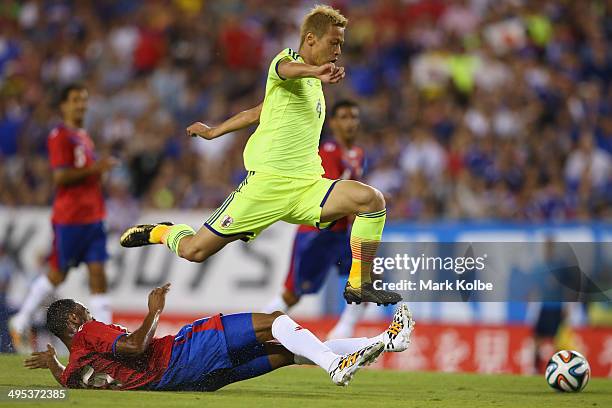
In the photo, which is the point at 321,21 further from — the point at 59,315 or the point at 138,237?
the point at 59,315

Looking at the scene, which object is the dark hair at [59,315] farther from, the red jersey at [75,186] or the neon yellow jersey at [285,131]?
A: the red jersey at [75,186]

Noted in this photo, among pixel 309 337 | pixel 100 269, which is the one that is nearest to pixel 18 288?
pixel 100 269

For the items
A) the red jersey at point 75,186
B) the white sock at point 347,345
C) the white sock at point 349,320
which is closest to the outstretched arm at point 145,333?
the white sock at point 347,345

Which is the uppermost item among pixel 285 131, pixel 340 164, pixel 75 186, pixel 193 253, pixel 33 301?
pixel 340 164

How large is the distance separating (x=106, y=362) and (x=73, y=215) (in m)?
→ 4.48

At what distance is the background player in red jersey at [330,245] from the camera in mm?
12453

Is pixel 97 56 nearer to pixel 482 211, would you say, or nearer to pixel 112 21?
pixel 112 21

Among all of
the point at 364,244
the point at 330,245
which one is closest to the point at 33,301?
the point at 330,245

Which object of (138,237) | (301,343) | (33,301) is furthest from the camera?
(33,301)

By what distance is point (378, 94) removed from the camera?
18.5 metres

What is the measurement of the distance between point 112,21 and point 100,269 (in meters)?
9.77

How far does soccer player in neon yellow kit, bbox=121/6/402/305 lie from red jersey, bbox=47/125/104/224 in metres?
3.90

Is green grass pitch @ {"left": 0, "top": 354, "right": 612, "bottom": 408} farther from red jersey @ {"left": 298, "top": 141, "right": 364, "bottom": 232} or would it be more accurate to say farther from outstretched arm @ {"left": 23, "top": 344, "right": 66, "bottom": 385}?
red jersey @ {"left": 298, "top": 141, "right": 364, "bottom": 232}

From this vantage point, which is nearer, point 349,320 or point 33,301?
point 349,320
